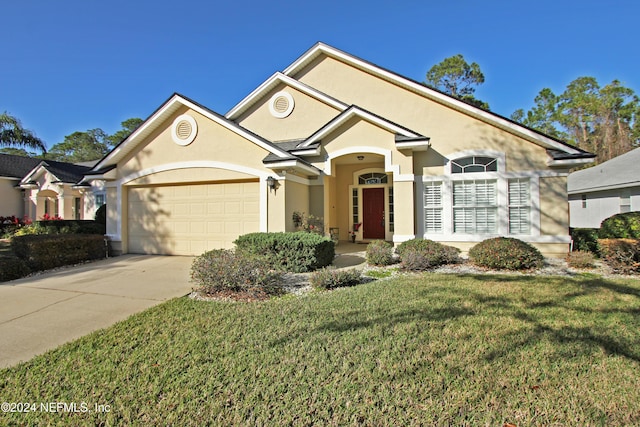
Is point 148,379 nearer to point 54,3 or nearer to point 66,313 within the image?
point 66,313

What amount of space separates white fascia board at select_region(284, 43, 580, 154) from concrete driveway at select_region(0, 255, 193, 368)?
423 inches

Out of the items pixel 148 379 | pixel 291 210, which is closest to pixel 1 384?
pixel 148 379

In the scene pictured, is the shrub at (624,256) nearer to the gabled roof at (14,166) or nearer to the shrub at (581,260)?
the shrub at (581,260)

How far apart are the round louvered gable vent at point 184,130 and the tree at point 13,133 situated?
2329 cm

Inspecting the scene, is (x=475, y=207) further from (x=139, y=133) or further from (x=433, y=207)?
(x=139, y=133)

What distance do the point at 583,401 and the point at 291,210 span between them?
28.7 ft

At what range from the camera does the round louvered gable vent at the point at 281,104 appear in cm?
1391

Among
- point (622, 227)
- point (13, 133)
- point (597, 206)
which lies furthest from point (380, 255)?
point (13, 133)

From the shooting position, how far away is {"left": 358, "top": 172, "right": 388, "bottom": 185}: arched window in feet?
46.8

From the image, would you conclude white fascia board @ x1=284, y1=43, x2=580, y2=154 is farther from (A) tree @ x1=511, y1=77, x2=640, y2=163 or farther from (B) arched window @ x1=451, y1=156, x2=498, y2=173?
(A) tree @ x1=511, y1=77, x2=640, y2=163

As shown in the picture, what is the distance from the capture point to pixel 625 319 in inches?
187

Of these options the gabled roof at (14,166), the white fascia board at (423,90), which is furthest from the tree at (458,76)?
the gabled roof at (14,166)

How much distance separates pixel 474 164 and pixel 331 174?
208 inches

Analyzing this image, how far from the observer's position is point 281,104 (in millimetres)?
14047
